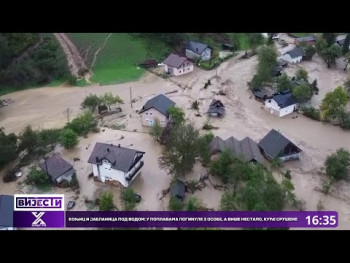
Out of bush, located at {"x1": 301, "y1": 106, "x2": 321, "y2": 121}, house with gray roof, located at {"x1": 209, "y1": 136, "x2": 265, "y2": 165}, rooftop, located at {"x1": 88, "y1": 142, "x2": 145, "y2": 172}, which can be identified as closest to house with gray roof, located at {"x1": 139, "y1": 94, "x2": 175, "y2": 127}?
house with gray roof, located at {"x1": 209, "y1": 136, "x2": 265, "y2": 165}

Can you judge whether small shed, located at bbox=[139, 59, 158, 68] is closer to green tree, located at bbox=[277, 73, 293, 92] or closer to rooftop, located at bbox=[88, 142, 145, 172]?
green tree, located at bbox=[277, 73, 293, 92]

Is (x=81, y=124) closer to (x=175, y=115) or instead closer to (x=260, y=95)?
(x=175, y=115)

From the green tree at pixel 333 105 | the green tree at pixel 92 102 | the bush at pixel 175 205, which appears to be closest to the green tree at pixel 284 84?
the green tree at pixel 333 105

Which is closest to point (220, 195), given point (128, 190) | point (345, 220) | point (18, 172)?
point (128, 190)

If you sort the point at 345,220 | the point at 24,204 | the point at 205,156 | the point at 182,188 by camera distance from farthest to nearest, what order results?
the point at 205,156 → the point at 182,188 → the point at 345,220 → the point at 24,204

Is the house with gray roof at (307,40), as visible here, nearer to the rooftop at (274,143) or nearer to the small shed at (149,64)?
the small shed at (149,64)

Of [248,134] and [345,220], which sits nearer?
[345,220]

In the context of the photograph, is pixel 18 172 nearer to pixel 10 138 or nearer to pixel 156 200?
pixel 10 138
